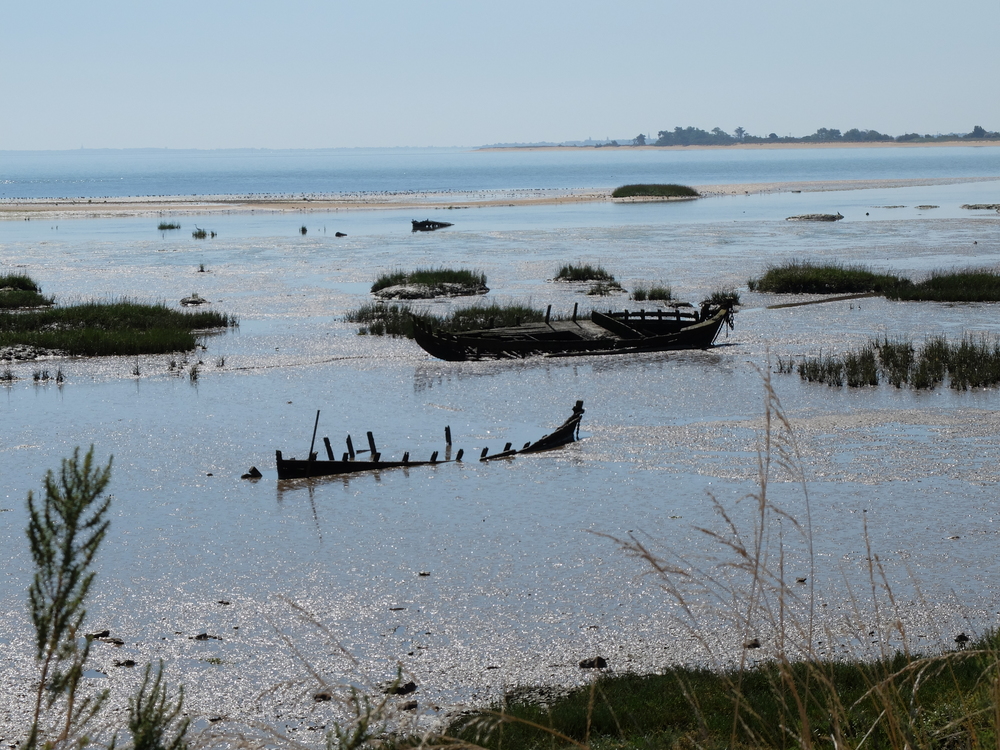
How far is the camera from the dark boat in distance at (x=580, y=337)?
90.5ft

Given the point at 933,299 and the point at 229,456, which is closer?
the point at 229,456

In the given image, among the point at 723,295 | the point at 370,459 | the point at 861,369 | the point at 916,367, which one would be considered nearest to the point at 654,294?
the point at 723,295

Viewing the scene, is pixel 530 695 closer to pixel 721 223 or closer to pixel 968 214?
pixel 721 223

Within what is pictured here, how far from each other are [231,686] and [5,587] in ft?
14.3

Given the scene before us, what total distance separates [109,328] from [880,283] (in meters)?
26.5

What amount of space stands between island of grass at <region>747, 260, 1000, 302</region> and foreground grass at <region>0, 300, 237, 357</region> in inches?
790

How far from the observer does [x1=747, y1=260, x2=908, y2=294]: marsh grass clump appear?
38.2 meters

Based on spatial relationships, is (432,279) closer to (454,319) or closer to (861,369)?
(454,319)

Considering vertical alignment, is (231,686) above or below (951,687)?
below

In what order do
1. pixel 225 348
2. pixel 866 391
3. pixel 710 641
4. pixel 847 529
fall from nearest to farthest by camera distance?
1. pixel 710 641
2. pixel 847 529
3. pixel 866 391
4. pixel 225 348

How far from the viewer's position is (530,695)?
354 inches

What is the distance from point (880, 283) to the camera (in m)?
38.2

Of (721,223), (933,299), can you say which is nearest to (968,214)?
(721,223)

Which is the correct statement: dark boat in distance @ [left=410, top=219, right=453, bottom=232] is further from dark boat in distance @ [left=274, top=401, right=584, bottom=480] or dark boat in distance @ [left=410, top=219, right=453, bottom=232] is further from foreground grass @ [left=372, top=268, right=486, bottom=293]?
dark boat in distance @ [left=274, top=401, right=584, bottom=480]
